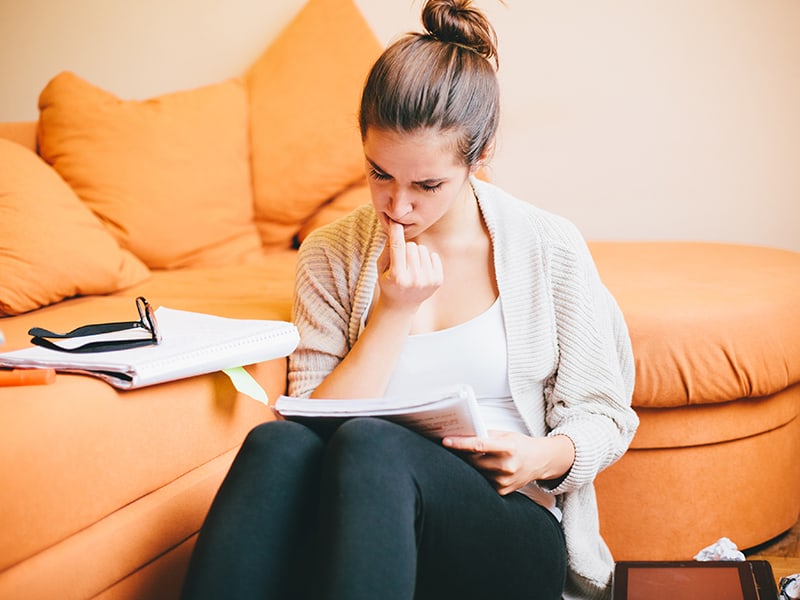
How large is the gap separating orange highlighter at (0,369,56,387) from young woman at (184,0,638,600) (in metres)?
0.27

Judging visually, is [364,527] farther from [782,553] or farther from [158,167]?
[158,167]

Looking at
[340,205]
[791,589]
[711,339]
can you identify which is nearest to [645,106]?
[340,205]

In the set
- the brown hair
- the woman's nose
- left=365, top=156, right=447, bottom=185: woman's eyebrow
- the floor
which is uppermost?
the brown hair

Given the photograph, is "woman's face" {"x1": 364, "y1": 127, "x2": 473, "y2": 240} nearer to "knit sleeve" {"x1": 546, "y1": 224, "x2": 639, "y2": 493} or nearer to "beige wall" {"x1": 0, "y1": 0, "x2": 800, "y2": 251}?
"knit sleeve" {"x1": 546, "y1": 224, "x2": 639, "y2": 493}

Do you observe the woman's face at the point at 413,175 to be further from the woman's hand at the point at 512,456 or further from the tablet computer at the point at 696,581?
the tablet computer at the point at 696,581

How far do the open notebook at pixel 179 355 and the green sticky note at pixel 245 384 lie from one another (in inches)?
0.8

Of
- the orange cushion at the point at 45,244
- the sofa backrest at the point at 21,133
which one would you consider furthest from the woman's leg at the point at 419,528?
the sofa backrest at the point at 21,133

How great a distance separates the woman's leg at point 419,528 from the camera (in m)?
0.86

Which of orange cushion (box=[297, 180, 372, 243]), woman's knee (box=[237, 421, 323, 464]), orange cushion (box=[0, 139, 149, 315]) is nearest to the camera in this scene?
woman's knee (box=[237, 421, 323, 464])

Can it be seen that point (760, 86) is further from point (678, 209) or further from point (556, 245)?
point (556, 245)

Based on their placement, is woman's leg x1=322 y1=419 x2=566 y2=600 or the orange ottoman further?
the orange ottoman

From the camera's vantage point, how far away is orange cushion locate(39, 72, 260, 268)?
2035 mm

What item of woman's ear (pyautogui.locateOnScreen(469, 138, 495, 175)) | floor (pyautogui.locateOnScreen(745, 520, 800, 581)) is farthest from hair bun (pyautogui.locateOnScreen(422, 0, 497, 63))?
floor (pyautogui.locateOnScreen(745, 520, 800, 581))

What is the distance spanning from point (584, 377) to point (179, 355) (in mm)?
538
